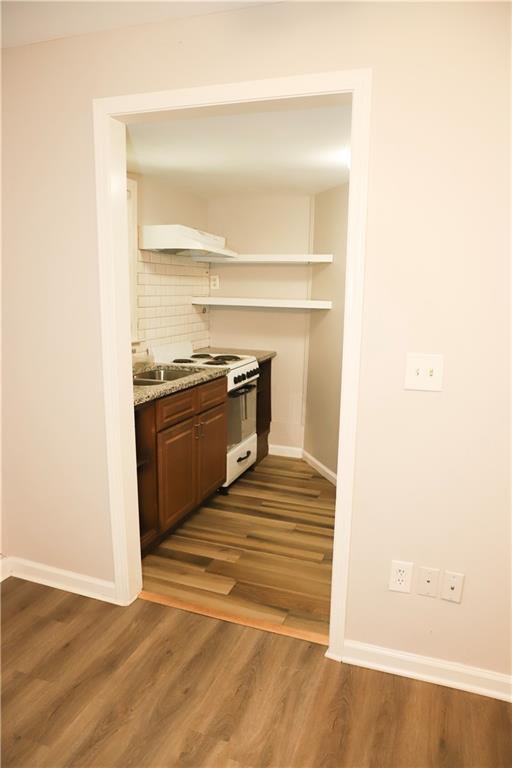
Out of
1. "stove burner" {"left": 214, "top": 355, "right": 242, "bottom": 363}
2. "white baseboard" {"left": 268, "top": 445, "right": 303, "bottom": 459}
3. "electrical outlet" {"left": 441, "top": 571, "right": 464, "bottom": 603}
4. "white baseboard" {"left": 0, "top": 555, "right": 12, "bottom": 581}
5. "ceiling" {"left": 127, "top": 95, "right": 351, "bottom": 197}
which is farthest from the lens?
"white baseboard" {"left": 268, "top": 445, "right": 303, "bottom": 459}

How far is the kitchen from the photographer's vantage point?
101 inches

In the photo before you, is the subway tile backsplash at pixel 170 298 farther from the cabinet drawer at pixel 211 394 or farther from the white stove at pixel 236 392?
the cabinet drawer at pixel 211 394

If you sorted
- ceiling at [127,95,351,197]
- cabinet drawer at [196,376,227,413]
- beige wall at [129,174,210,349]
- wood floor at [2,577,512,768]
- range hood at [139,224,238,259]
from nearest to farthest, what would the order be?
wood floor at [2,577,512,768]
ceiling at [127,95,351,197]
cabinet drawer at [196,376,227,413]
range hood at [139,224,238,259]
beige wall at [129,174,210,349]

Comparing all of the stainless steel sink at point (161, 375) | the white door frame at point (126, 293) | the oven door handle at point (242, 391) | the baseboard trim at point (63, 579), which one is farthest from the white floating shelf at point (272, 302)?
the baseboard trim at point (63, 579)

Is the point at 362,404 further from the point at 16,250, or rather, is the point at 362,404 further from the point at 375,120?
the point at 16,250

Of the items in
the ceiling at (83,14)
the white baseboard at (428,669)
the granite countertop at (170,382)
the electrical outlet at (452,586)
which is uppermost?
the ceiling at (83,14)

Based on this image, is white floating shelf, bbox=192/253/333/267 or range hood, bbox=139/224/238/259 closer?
range hood, bbox=139/224/238/259

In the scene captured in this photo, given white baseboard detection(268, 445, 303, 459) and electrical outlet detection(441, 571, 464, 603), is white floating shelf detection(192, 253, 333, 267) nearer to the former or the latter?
white baseboard detection(268, 445, 303, 459)

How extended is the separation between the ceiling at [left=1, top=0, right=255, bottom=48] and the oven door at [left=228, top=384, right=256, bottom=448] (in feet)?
7.46

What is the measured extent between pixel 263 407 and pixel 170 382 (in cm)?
161

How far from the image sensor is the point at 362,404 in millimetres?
1868

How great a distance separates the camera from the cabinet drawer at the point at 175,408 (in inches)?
108

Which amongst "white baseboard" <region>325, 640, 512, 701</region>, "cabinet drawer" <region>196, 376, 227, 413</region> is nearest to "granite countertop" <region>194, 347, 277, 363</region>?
"cabinet drawer" <region>196, 376, 227, 413</region>

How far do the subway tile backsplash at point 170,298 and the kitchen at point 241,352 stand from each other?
0.02m
